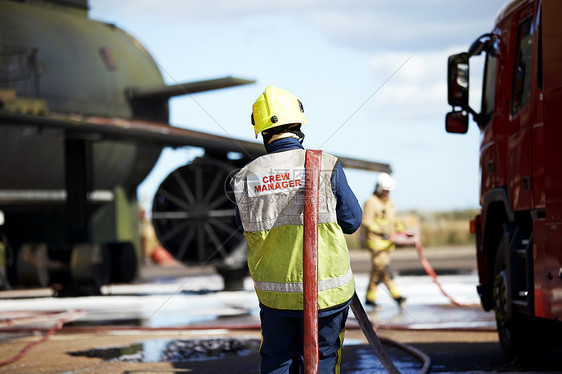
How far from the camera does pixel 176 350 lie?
8.61 metres

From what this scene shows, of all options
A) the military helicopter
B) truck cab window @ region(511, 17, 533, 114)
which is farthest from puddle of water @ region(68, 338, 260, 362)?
the military helicopter

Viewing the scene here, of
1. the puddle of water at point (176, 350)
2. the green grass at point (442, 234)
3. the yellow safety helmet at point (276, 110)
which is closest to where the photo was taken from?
the yellow safety helmet at point (276, 110)

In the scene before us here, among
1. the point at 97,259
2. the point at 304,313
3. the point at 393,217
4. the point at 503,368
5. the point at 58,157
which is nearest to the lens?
the point at 304,313

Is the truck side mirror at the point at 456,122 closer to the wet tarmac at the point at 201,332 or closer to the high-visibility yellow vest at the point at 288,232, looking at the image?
the wet tarmac at the point at 201,332

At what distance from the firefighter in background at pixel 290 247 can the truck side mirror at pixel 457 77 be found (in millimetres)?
3366

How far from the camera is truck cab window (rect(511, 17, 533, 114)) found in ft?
21.5

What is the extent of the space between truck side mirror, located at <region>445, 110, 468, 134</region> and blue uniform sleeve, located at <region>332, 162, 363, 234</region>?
3704 mm

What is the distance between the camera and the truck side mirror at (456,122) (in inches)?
307

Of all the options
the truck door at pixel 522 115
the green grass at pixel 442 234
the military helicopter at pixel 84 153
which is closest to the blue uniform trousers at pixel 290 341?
the truck door at pixel 522 115

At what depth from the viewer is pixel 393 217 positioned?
12703mm

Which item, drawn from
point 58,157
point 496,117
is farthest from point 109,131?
point 496,117

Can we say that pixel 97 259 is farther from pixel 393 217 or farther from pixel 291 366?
pixel 291 366

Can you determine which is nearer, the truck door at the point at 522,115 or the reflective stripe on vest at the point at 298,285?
the reflective stripe on vest at the point at 298,285

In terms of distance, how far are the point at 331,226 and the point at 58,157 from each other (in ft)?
42.2
